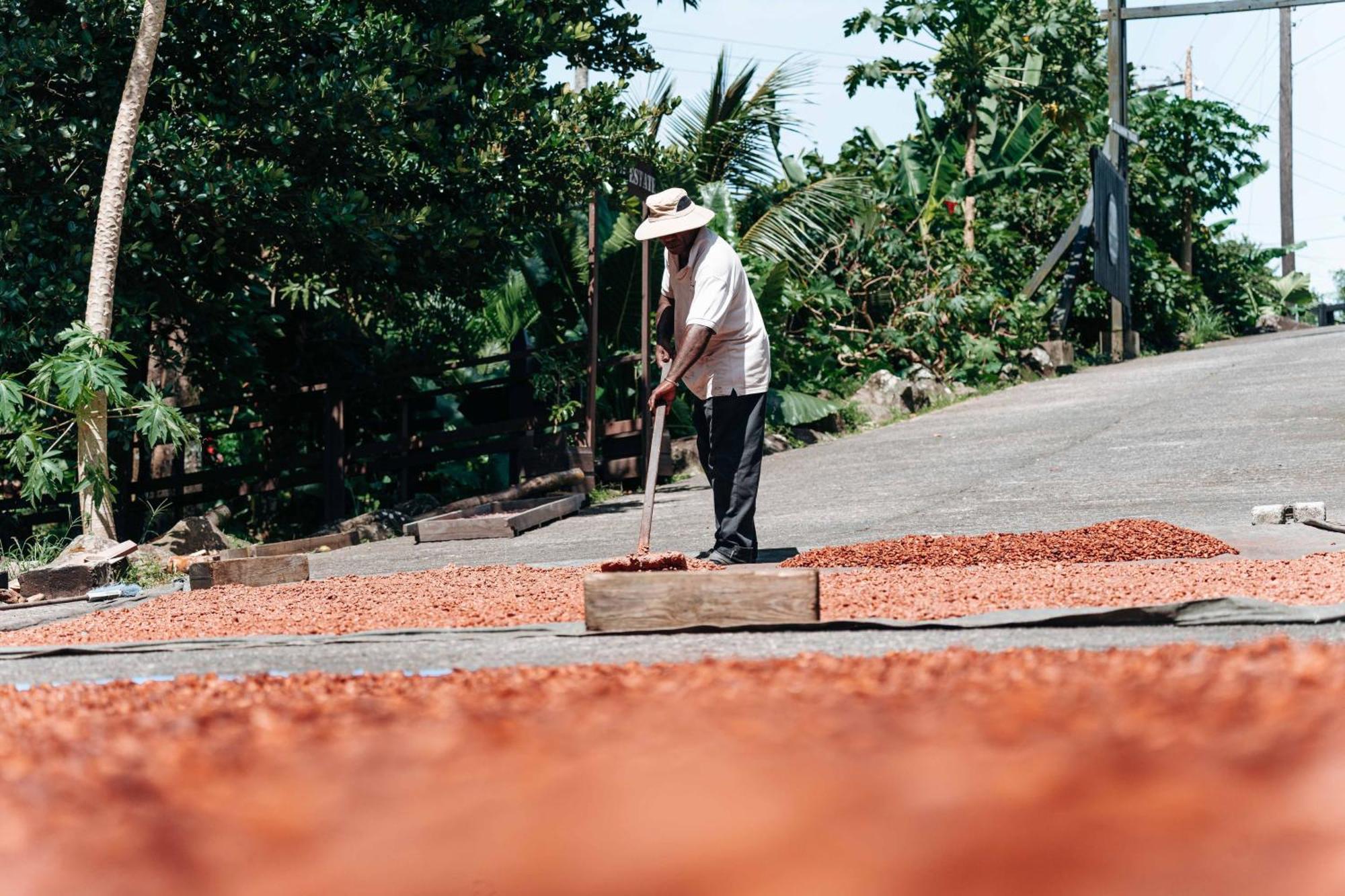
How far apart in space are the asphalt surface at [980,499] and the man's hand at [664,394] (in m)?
1.28

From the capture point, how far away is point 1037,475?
10000 millimetres

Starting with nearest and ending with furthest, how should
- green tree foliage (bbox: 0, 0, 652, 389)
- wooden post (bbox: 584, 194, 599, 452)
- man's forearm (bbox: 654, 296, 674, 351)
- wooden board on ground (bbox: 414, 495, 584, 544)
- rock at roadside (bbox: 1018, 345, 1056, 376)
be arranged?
1. man's forearm (bbox: 654, 296, 674, 351)
2. green tree foliage (bbox: 0, 0, 652, 389)
3. wooden board on ground (bbox: 414, 495, 584, 544)
4. wooden post (bbox: 584, 194, 599, 452)
5. rock at roadside (bbox: 1018, 345, 1056, 376)

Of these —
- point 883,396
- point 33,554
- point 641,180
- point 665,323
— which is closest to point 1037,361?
point 883,396

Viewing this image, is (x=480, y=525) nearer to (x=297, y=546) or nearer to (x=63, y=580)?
(x=297, y=546)

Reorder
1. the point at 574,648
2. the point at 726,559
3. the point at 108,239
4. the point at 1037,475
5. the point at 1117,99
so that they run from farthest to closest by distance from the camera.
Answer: the point at 1117,99
the point at 1037,475
the point at 108,239
the point at 726,559
the point at 574,648

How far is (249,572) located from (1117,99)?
16.6 meters

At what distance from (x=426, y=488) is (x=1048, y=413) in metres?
6.12

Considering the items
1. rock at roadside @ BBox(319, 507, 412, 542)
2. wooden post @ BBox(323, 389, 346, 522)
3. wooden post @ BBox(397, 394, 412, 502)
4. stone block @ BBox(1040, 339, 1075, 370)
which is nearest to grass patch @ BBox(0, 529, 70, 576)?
rock at roadside @ BBox(319, 507, 412, 542)

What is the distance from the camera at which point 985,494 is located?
364 inches

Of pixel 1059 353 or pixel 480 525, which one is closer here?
pixel 480 525

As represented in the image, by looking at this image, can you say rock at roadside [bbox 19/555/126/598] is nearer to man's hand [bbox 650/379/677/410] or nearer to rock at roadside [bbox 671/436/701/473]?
man's hand [bbox 650/379/677/410]

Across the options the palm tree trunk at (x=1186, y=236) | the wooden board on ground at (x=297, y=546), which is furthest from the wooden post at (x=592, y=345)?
the palm tree trunk at (x=1186, y=236)

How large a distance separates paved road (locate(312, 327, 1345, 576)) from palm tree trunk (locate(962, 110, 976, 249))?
3.95m

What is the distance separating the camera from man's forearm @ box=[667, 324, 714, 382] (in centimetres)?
606
